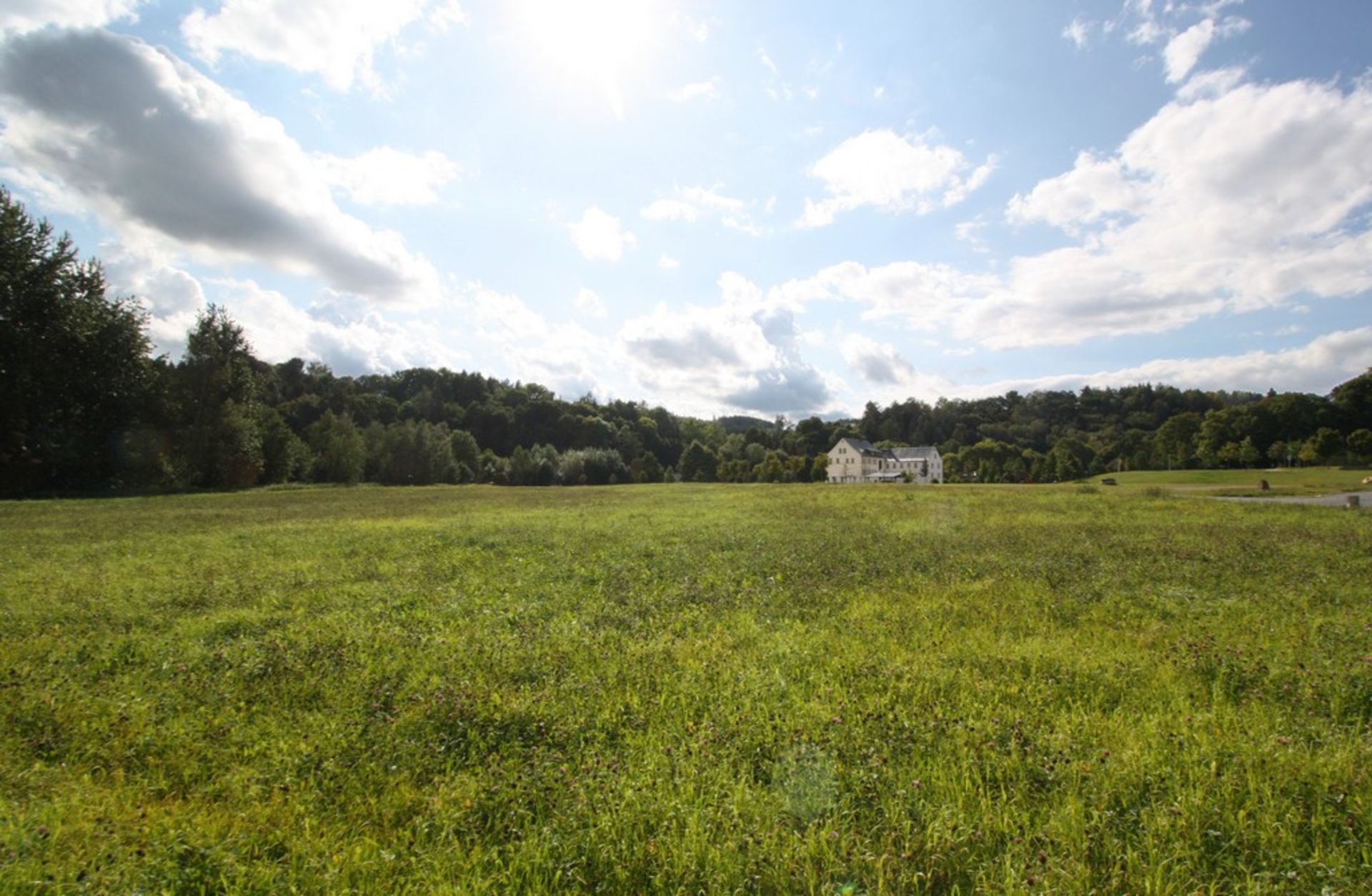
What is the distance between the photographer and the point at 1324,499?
31.4 m

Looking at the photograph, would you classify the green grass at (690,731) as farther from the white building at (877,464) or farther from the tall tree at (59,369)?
the white building at (877,464)

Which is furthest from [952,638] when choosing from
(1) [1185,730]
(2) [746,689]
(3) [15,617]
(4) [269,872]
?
(3) [15,617]

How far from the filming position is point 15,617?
27.8ft

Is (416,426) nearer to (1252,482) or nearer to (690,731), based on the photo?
(690,731)

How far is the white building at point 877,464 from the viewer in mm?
115625

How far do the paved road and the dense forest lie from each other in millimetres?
53450

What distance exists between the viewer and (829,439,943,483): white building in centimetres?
11562

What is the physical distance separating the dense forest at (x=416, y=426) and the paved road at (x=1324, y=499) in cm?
5345

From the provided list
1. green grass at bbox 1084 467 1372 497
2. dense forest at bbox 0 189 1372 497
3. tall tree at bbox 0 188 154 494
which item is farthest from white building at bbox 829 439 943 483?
tall tree at bbox 0 188 154 494

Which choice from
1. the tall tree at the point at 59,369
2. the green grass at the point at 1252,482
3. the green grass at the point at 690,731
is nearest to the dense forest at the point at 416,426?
the tall tree at the point at 59,369

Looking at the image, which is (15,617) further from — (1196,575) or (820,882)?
(1196,575)

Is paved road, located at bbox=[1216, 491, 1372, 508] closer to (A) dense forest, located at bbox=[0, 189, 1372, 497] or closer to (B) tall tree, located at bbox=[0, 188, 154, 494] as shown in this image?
(A) dense forest, located at bbox=[0, 189, 1372, 497]

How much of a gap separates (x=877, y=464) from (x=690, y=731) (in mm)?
118638

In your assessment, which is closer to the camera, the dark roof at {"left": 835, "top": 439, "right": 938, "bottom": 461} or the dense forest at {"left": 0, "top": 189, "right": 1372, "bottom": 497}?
the dense forest at {"left": 0, "top": 189, "right": 1372, "bottom": 497}
